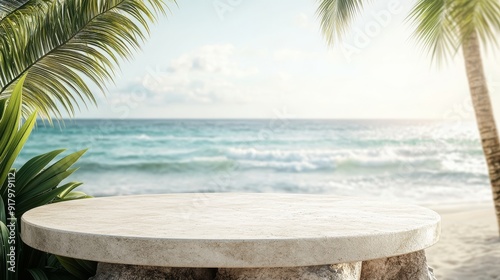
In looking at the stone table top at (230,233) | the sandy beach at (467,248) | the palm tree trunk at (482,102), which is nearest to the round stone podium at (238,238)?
the stone table top at (230,233)

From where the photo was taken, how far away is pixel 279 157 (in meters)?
21.6

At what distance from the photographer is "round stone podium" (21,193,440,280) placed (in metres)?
2.02

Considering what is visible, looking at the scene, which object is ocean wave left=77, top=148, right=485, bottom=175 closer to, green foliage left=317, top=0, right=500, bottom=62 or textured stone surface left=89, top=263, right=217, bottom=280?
green foliage left=317, top=0, right=500, bottom=62

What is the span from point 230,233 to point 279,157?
1948 cm

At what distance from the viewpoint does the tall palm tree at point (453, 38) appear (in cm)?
577

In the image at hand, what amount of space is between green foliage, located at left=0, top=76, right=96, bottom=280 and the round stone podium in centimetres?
22

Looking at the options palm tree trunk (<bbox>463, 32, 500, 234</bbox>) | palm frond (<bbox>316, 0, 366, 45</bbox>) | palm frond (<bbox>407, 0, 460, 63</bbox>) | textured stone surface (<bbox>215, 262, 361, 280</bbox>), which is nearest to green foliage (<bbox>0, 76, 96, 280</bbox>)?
textured stone surface (<bbox>215, 262, 361, 280</bbox>)

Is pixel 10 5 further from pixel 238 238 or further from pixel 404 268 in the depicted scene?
pixel 404 268

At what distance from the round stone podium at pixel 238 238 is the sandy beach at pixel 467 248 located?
Result: 4.96 m

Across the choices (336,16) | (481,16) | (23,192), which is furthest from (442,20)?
(23,192)

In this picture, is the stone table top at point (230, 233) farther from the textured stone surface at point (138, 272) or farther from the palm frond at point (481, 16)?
the palm frond at point (481, 16)

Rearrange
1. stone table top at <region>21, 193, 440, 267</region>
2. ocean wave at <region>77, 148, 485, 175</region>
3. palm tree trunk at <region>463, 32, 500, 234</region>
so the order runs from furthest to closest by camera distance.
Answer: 1. ocean wave at <region>77, 148, 485, 175</region>
2. palm tree trunk at <region>463, 32, 500, 234</region>
3. stone table top at <region>21, 193, 440, 267</region>

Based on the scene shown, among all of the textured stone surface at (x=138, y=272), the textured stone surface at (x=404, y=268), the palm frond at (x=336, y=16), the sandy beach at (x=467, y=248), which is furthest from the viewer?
the sandy beach at (x=467, y=248)

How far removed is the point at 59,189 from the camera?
126 inches
